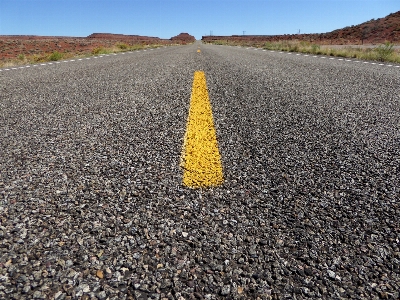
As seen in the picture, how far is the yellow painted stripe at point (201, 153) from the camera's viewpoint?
127cm

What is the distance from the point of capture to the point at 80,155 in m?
1.54

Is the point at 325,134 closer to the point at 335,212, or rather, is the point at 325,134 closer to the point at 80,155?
the point at 335,212

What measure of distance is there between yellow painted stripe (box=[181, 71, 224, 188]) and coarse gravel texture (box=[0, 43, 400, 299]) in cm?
6

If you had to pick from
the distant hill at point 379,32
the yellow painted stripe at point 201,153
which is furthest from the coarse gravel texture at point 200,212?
the distant hill at point 379,32

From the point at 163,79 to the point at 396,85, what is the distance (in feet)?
11.2

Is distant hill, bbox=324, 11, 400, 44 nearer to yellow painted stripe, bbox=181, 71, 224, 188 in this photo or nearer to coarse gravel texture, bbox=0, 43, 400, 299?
yellow painted stripe, bbox=181, 71, 224, 188

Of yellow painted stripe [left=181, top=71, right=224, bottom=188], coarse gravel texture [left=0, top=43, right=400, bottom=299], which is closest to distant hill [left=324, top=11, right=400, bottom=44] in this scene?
yellow painted stripe [left=181, top=71, right=224, bottom=188]

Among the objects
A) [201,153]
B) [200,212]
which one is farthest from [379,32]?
[200,212]

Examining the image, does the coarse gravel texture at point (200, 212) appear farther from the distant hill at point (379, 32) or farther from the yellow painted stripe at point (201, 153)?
the distant hill at point (379, 32)

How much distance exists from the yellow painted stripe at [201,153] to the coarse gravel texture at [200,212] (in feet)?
0.18

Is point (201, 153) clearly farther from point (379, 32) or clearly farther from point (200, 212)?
point (379, 32)

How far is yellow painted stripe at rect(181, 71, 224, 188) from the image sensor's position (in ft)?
4.17

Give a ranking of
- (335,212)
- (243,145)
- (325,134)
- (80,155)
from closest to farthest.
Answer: (335,212) < (80,155) < (243,145) < (325,134)

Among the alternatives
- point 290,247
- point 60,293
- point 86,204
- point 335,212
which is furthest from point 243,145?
point 60,293
